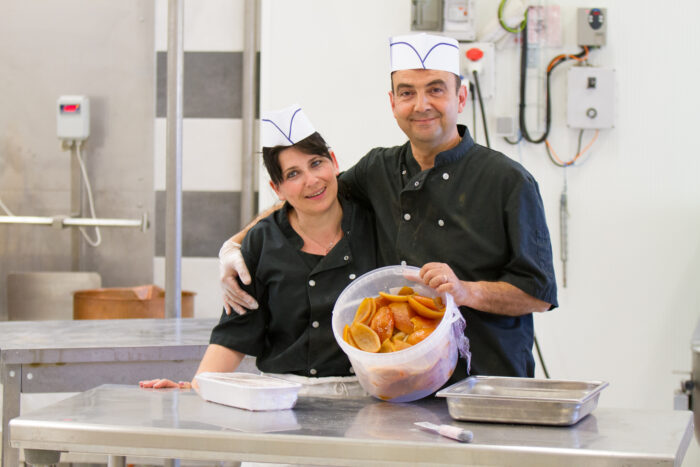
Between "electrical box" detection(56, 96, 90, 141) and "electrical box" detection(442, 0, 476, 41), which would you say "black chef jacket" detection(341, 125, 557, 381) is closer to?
"electrical box" detection(442, 0, 476, 41)

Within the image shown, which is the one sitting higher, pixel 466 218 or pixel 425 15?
pixel 425 15

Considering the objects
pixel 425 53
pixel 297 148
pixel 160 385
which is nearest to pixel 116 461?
pixel 160 385

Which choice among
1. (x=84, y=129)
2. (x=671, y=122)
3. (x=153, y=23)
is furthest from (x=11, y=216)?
(x=671, y=122)

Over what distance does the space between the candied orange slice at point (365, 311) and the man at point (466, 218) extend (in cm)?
19

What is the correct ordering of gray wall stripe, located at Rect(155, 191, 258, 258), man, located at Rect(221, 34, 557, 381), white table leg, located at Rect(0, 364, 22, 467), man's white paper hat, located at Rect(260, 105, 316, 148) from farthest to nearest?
gray wall stripe, located at Rect(155, 191, 258, 258) → white table leg, located at Rect(0, 364, 22, 467) → man's white paper hat, located at Rect(260, 105, 316, 148) → man, located at Rect(221, 34, 557, 381)

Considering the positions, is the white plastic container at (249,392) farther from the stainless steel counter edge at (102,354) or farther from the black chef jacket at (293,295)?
the stainless steel counter edge at (102,354)

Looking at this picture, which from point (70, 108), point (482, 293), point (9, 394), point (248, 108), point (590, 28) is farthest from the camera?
point (70, 108)

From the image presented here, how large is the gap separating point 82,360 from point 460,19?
1832mm

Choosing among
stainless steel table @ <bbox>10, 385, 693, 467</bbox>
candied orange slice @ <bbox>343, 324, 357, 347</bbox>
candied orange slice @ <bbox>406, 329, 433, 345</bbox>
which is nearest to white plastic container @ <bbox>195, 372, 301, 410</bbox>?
stainless steel table @ <bbox>10, 385, 693, 467</bbox>

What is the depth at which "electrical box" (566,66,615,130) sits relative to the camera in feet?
10.1

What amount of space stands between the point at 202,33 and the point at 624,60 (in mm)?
1765

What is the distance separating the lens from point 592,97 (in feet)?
10.1

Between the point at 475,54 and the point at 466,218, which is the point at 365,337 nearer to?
the point at 466,218

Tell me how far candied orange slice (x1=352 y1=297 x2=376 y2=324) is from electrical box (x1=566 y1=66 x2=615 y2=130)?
1.79 m
